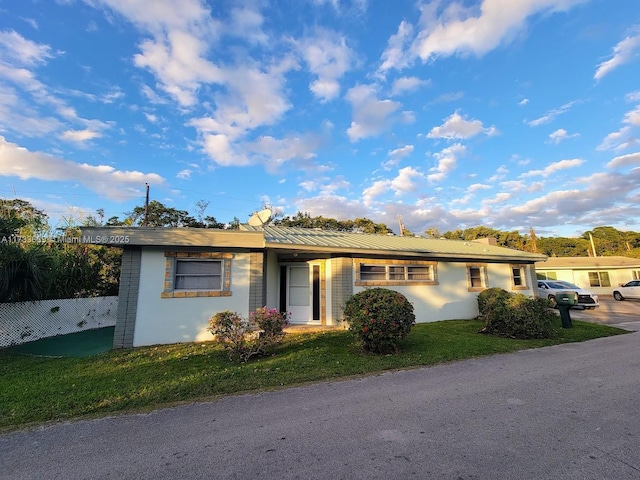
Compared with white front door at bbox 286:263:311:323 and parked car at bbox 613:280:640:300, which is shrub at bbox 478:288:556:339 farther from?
parked car at bbox 613:280:640:300

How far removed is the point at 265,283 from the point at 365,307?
3.86 meters

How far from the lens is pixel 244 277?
909 centimetres

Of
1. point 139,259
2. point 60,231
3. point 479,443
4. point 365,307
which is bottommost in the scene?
point 479,443

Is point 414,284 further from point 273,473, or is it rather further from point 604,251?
point 604,251

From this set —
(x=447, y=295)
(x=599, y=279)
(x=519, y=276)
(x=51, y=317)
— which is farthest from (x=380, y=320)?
(x=599, y=279)

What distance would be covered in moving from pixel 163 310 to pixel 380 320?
19.4 feet

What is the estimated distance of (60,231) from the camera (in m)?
12.6

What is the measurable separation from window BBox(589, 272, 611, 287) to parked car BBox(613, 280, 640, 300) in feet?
9.86

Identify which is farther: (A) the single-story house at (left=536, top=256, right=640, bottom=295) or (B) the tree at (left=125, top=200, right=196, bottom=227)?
(B) the tree at (left=125, top=200, right=196, bottom=227)

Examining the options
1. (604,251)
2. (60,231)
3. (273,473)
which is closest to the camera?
(273,473)

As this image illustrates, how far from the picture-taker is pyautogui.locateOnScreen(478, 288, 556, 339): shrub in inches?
345

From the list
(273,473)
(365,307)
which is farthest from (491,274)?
Answer: (273,473)

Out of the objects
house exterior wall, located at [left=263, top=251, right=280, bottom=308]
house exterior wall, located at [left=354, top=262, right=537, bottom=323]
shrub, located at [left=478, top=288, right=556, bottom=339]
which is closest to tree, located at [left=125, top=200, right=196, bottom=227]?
house exterior wall, located at [left=263, top=251, right=280, bottom=308]

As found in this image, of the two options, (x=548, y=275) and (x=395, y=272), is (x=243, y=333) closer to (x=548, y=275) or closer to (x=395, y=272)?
(x=395, y=272)
